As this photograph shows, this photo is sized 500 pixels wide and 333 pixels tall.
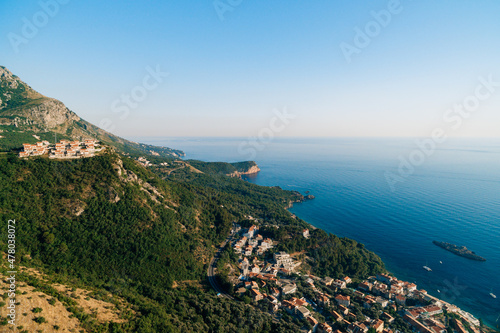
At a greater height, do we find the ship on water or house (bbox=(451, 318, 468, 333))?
the ship on water

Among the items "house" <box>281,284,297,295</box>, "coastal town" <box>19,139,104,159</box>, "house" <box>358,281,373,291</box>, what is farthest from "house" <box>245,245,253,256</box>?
"coastal town" <box>19,139,104,159</box>

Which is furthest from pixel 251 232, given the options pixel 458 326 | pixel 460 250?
pixel 460 250

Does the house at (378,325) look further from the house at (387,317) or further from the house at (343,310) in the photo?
the house at (343,310)

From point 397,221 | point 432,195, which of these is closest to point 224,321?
point 397,221

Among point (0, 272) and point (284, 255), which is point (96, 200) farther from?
point (284, 255)

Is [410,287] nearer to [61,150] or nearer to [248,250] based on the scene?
[248,250]

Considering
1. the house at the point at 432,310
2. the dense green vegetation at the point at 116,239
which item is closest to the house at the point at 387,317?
the house at the point at 432,310

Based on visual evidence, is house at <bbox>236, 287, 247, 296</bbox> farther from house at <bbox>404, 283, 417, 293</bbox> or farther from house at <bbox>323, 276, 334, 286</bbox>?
house at <bbox>404, 283, 417, 293</bbox>
